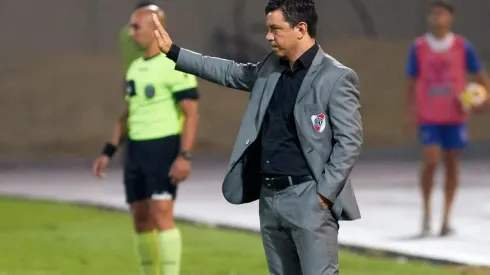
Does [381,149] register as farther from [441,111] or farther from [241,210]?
[441,111]

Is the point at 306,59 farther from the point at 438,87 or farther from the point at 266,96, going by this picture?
the point at 438,87

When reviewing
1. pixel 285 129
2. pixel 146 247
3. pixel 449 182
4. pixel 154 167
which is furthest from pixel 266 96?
pixel 449 182

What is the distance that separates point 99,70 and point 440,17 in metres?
17.9

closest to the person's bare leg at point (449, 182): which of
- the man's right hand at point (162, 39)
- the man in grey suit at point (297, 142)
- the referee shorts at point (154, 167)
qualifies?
the referee shorts at point (154, 167)

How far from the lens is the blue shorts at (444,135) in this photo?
39.7ft

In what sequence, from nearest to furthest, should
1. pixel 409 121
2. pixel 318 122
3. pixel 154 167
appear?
pixel 318 122 → pixel 154 167 → pixel 409 121

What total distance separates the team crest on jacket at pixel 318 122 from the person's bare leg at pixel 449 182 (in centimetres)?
624

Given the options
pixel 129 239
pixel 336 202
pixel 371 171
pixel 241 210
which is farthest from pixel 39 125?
pixel 336 202

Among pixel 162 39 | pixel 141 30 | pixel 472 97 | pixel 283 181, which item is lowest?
pixel 472 97

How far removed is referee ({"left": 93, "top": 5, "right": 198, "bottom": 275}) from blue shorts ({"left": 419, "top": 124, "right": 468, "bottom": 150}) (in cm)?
390

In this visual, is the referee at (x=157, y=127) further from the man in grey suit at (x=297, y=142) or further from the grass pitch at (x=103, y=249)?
the man in grey suit at (x=297, y=142)

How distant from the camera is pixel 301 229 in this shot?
6215 mm

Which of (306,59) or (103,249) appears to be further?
(103,249)

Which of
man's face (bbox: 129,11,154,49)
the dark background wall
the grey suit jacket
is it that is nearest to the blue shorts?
man's face (bbox: 129,11,154,49)
